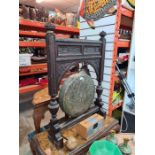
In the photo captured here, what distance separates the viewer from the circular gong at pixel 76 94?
869 millimetres

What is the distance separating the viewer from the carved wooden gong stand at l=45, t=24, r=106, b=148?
73 cm

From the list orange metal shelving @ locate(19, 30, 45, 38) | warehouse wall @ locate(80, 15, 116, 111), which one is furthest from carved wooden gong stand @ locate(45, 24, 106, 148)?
orange metal shelving @ locate(19, 30, 45, 38)

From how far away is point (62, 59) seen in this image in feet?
2.56

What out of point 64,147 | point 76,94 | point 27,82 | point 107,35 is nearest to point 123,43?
point 107,35

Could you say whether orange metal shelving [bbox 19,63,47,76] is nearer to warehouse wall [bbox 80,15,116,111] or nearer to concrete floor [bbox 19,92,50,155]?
concrete floor [bbox 19,92,50,155]

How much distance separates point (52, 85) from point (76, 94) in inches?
Answer: 8.2

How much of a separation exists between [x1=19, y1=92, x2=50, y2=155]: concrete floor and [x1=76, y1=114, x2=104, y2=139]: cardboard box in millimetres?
803

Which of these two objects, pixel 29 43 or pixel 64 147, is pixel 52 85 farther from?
pixel 29 43

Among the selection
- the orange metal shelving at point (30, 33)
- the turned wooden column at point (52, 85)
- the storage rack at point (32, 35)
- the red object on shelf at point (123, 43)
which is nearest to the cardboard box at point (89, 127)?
the turned wooden column at point (52, 85)

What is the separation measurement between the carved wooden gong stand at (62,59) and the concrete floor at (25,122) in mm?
768

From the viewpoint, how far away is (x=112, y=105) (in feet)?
4.59
